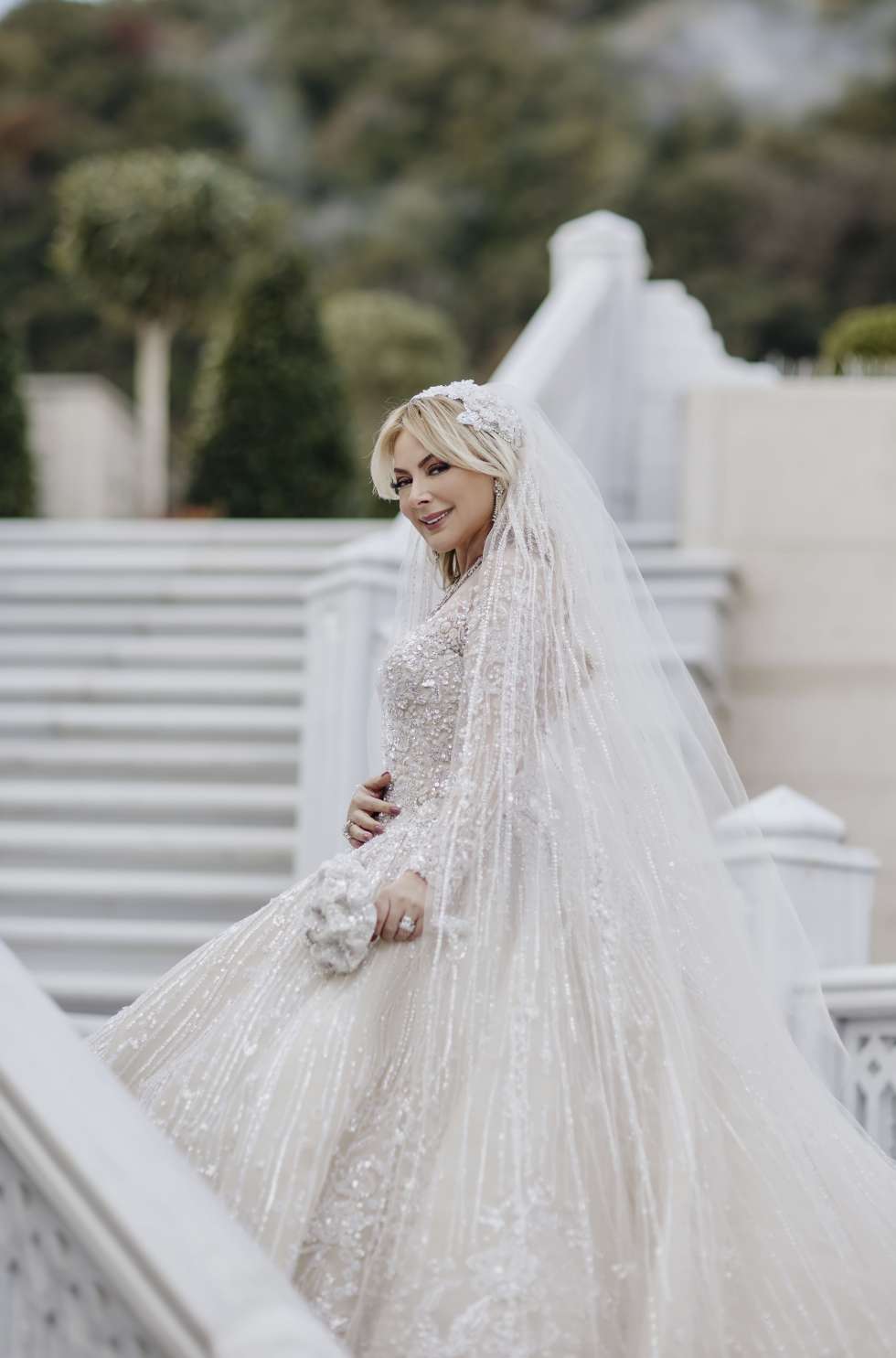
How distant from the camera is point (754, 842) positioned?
12.7ft

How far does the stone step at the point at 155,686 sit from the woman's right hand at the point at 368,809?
10.8 ft

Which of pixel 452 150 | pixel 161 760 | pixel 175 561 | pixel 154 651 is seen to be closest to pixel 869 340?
pixel 175 561

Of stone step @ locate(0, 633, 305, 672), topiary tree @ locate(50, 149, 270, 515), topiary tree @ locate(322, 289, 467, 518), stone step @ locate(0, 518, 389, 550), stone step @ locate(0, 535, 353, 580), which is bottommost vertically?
stone step @ locate(0, 633, 305, 672)

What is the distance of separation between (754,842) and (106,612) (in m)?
4.02

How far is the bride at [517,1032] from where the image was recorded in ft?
7.95

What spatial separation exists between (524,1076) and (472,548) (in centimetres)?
93

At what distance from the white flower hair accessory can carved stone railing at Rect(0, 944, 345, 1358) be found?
4.21 feet

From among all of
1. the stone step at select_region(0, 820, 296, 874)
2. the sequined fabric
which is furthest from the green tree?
the sequined fabric

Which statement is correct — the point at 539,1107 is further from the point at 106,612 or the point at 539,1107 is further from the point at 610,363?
the point at 610,363

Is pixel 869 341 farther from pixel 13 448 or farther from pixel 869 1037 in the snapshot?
pixel 869 1037

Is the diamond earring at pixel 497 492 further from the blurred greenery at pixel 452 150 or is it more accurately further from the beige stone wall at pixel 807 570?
the blurred greenery at pixel 452 150

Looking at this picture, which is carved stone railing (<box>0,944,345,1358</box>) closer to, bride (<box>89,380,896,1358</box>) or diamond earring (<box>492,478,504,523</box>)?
bride (<box>89,380,896,1358</box>)

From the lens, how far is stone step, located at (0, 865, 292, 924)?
5.42 metres

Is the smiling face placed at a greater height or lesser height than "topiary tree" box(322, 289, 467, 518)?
lesser
